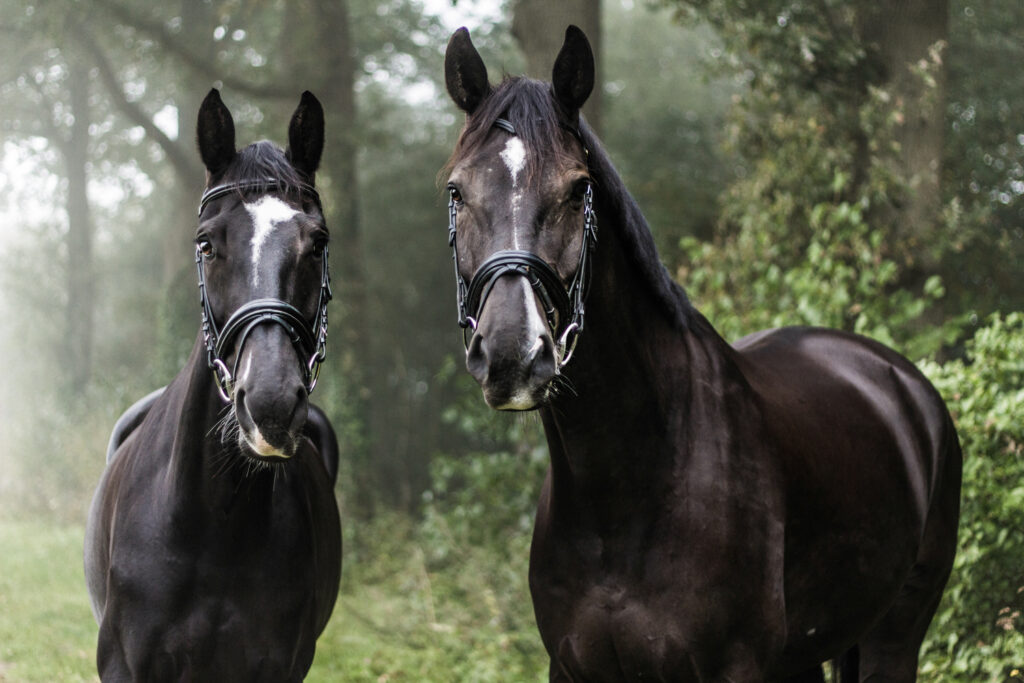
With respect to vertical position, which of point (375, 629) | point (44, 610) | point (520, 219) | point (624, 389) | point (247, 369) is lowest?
point (375, 629)

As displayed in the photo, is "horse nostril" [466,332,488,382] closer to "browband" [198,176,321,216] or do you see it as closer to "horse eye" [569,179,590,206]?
"horse eye" [569,179,590,206]

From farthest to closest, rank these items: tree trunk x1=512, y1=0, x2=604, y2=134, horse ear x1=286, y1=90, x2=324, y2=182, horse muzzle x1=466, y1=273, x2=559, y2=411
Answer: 1. tree trunk x1=512, y1=0, x2=604, y2=134
2. horse ear x1=286, y1=90, x2=324, y2=182
3. horse muzzle x1=466, y1=273, x2=559, y2=411

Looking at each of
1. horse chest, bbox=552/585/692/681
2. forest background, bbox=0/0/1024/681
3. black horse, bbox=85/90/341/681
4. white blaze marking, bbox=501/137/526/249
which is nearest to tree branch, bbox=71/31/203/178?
forest background, bbox=0/0/1024/681

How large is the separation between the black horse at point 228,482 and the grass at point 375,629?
11.5 feet

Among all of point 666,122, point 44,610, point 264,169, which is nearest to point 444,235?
point 666,122

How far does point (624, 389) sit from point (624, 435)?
0.43ft

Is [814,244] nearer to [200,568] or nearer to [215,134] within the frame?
[215,134]

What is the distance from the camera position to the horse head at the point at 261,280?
2697 millimetres

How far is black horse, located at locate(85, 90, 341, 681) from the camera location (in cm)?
295

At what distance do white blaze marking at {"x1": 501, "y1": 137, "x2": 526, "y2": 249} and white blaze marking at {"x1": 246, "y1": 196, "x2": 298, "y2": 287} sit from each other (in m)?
0.83

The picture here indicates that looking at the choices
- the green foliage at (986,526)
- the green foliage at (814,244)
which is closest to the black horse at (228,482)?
the green foliage at (986,526)

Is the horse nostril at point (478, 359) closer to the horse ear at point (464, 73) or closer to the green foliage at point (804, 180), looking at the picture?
the horse ear at point (464, 73)

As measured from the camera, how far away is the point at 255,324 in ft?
9.18

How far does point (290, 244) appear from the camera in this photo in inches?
118
